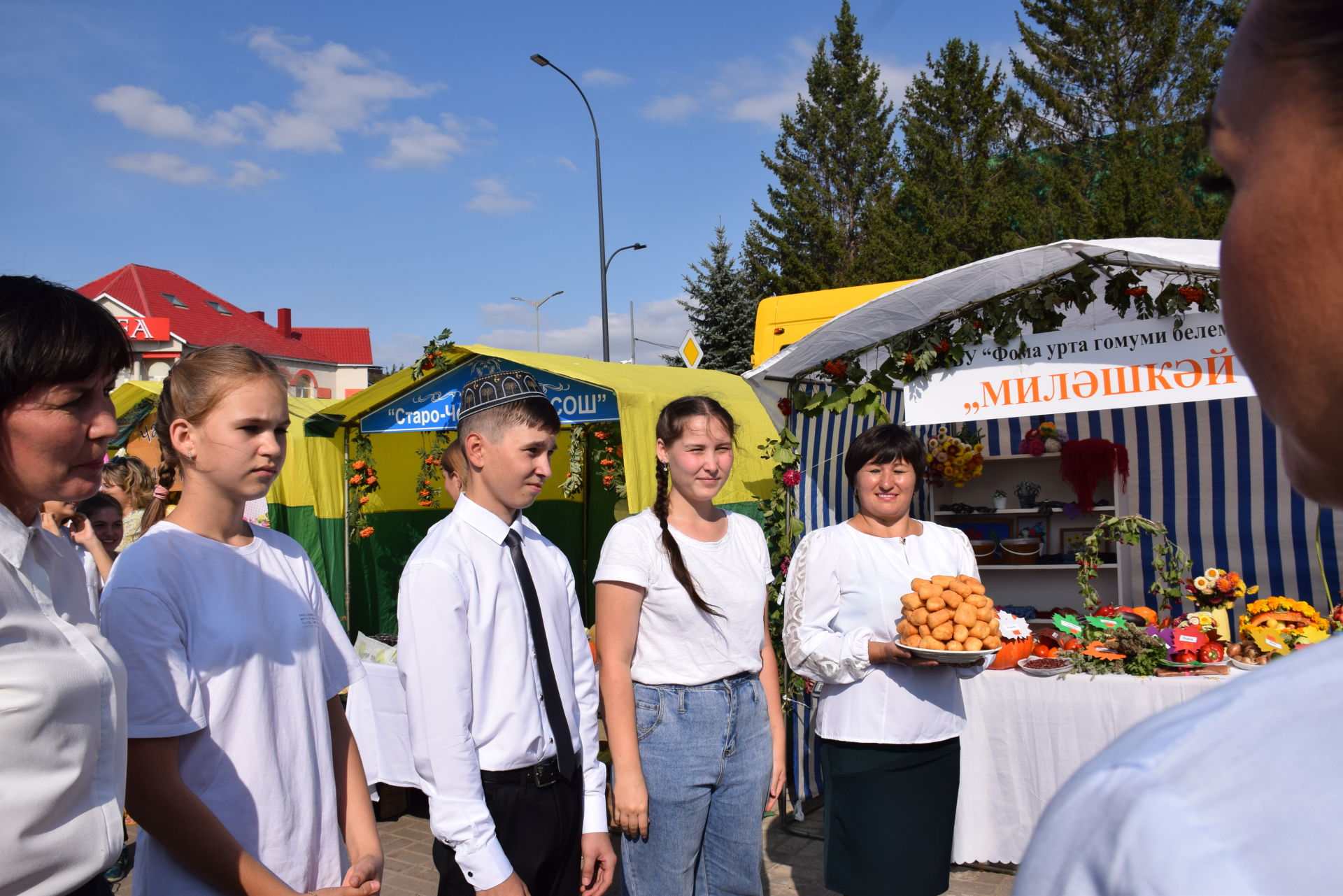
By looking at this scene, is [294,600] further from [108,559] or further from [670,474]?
[108,559]

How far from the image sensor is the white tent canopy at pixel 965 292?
3.84m

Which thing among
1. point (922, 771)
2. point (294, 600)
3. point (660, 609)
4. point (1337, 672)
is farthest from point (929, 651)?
point (1337, 672)

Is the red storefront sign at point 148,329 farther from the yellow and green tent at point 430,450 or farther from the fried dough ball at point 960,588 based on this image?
the fried dough ball at point 960,588

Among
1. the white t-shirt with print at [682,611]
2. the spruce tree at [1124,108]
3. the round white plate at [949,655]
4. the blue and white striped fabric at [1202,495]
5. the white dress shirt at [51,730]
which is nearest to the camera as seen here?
the white dress shirt at [51,730]

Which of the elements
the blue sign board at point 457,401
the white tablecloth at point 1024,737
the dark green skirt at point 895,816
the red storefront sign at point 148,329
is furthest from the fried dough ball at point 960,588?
the red storefront sign at point 148,329

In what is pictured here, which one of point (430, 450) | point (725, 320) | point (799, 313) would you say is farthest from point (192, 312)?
point (799, 313)

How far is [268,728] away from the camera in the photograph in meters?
1.80

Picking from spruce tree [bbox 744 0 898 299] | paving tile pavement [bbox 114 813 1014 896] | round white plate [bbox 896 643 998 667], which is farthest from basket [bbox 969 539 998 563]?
spruce tree [bbox 744 0 898 299]

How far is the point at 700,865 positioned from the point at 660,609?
83 centimetres

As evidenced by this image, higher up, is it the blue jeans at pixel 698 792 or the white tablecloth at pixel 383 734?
the blue jeans at pixel 698 792

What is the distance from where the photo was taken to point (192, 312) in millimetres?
40844

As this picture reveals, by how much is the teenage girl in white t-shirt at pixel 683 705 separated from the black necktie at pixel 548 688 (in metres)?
0.36

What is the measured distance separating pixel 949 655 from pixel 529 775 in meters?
1.54

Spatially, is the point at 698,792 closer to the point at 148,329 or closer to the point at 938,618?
the point at 938,618
